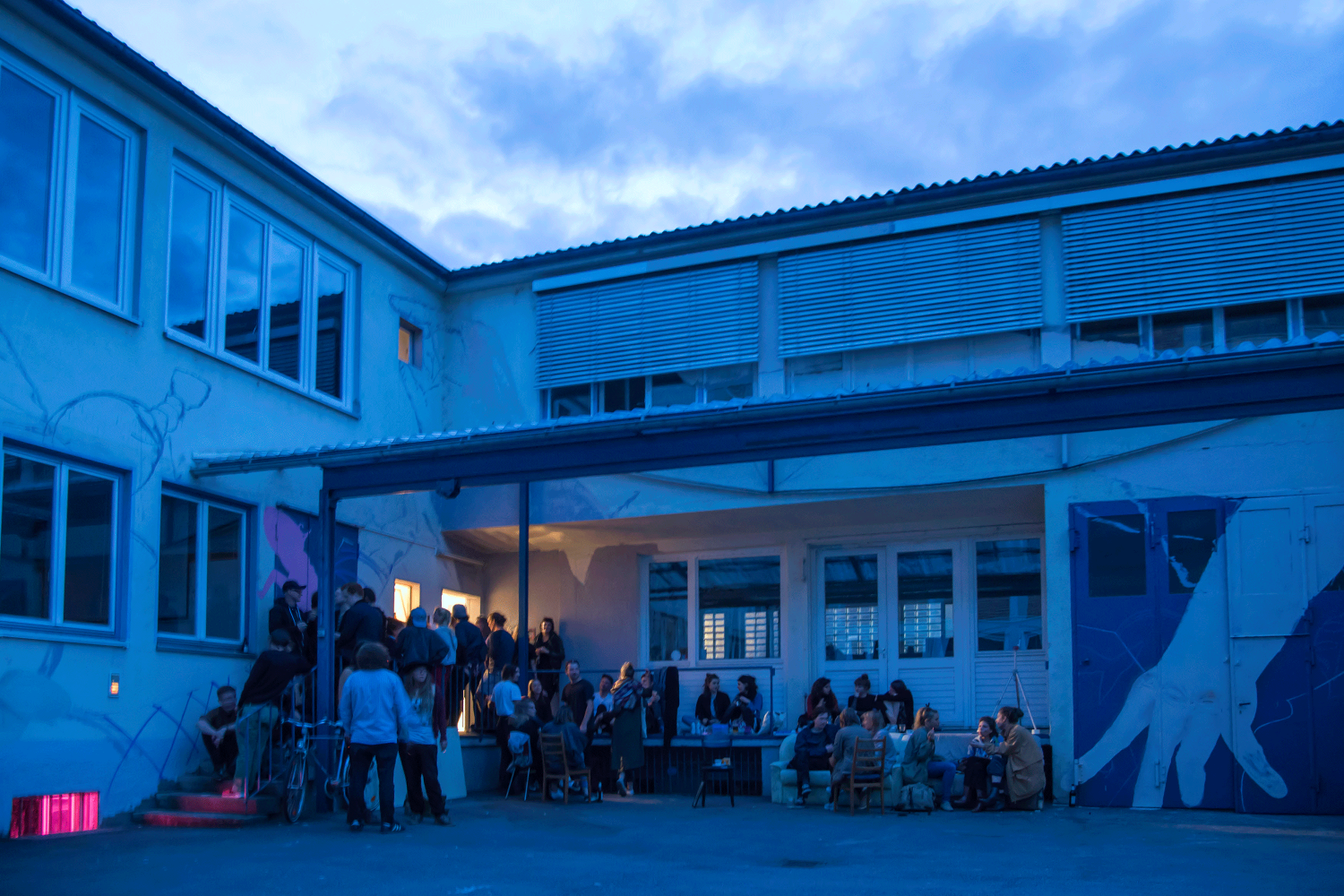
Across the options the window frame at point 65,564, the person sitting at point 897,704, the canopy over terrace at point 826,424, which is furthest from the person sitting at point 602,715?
the window frame at point 65,564

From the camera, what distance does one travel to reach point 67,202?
35.9 feet

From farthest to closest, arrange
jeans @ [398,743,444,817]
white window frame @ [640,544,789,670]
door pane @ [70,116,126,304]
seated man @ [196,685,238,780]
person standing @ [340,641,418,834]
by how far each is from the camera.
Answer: white window frame @ [640,544,789,670] < seated man @ [196,685,238,780] < door pane @ [70,116,126,304] < jeans @ [398,743,444,817] < person standing @ [340,641,418,834]

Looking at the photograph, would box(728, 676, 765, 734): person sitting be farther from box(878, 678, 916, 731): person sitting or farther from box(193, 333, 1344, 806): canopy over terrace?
box(193, 333, 1344, 806): canopy over terrace

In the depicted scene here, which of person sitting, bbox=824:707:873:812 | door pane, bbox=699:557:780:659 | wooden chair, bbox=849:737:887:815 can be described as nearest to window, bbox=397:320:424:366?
door pane, bbox=699:557:780:659

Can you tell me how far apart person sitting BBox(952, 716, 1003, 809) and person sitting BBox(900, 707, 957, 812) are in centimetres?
17

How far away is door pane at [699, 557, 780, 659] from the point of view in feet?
53.1

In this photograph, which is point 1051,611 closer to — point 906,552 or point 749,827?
point 906,552

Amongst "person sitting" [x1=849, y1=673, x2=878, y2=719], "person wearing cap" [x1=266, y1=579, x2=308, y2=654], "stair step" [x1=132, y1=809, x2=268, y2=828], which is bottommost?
"stair step" [x1=132, y1=809, x2=268, y2=828]

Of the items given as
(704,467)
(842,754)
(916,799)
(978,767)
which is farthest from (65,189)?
(978,767)

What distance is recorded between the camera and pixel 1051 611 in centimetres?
1359

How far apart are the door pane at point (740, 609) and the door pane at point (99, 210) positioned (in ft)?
27.2

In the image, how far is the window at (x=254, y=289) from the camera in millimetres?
12438

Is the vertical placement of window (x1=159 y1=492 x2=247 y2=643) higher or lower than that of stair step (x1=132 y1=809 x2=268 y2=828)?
higher

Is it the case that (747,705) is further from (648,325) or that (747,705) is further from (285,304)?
(285,304)
